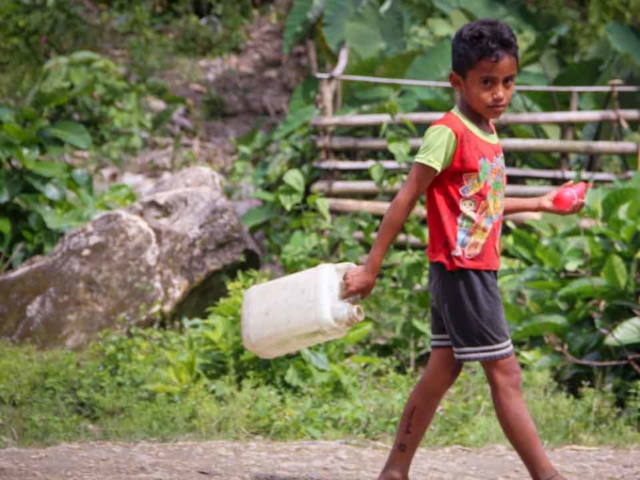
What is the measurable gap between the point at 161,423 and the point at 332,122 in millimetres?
3097

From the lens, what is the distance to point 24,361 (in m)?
6.20

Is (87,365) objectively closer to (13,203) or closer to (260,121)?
(13,203)

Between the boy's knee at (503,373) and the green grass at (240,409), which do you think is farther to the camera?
the green grass at (240,409)

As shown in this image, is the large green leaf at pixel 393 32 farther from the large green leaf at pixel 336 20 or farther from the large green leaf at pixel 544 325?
the large green leaf at pixel 544 325

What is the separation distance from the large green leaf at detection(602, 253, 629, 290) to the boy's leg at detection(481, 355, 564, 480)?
94.0 inches

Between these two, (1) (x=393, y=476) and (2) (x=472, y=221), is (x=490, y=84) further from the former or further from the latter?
(1) (x=393, y=476)

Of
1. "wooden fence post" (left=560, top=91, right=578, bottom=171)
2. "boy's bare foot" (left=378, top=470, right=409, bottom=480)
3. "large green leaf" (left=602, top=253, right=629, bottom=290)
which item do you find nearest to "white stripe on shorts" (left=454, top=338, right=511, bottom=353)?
"boy's bare foot" (left=378, top=470, right=409, bottom=480)

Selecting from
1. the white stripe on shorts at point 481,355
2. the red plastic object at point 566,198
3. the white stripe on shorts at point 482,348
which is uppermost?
the red plastic object at point 566,198

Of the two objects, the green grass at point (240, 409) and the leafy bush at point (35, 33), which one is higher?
the leafy bush at point (35, 33)

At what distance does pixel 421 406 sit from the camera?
12.6ft

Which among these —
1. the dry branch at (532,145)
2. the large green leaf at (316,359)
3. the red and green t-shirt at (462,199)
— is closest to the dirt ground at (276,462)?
the large green leaf at (316,359)

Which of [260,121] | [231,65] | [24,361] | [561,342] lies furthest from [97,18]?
[561,342]

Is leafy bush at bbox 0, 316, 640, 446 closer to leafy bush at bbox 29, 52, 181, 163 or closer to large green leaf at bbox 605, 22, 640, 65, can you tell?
large green leaf at bbox 605, 22, 640, 65

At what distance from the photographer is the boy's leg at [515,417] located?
3660 mm
